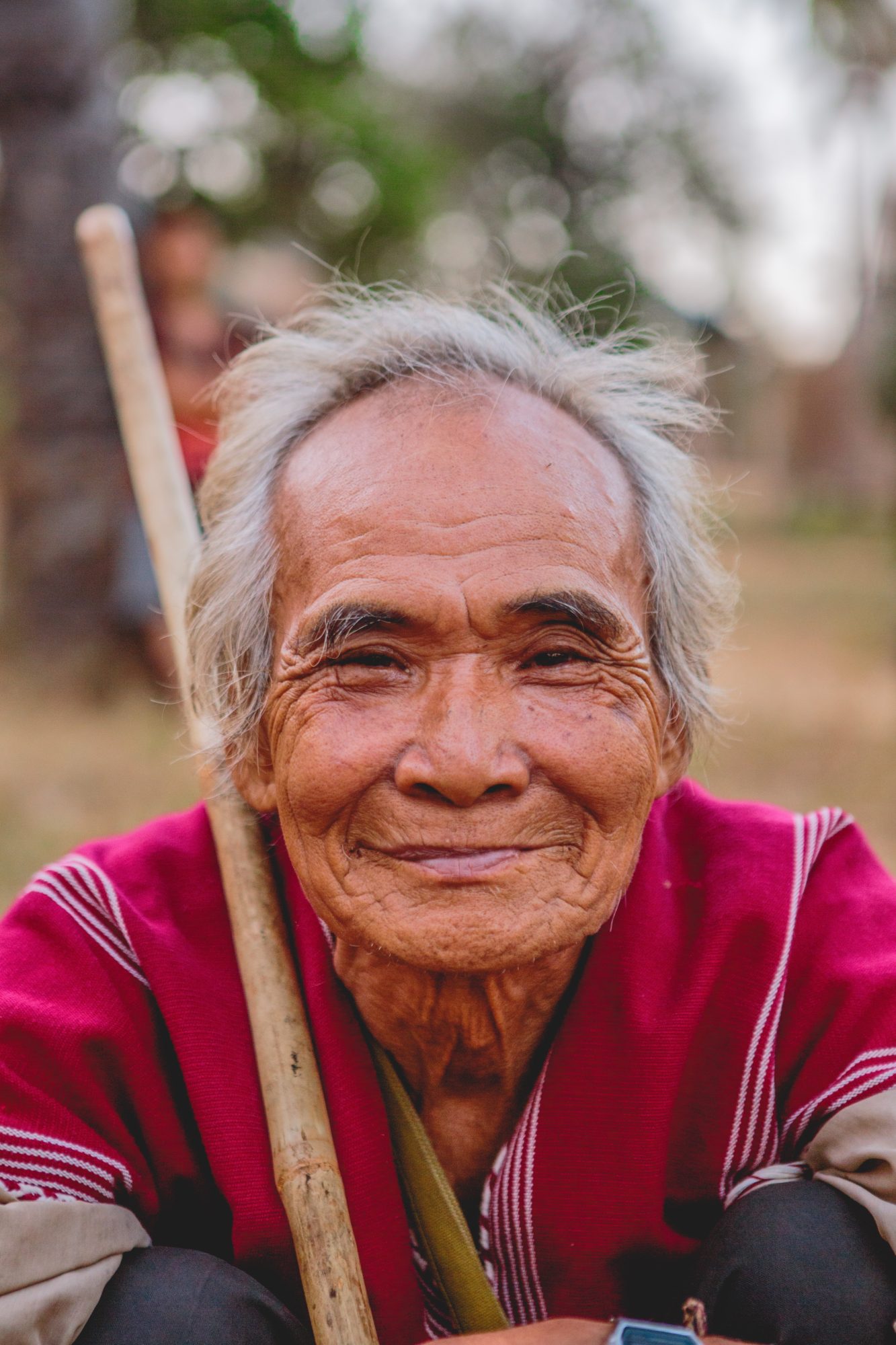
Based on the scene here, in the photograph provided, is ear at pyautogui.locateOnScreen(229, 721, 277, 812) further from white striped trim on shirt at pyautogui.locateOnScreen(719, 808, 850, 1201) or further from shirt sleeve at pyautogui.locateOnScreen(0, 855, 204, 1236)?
white striped trim on shirt at pyautogui.locateOnScreen(719, 808, 850, 1201)

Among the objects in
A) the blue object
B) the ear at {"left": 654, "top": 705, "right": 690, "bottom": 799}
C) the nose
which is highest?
the nose

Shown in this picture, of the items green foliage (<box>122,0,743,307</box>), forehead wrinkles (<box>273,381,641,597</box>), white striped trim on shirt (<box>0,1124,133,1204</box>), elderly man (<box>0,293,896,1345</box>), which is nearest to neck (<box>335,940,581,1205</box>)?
elderly man (<box>0,293,896,1345</box>)

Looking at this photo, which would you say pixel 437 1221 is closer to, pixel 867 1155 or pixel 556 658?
pixel 867 1155

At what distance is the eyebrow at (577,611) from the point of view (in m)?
1.77

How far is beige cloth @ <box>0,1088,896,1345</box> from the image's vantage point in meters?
1.60

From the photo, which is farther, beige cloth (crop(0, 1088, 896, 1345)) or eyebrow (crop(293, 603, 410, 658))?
eyebrow (crop(293, 603, 410, 658))

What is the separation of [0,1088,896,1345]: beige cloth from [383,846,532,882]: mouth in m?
0.61

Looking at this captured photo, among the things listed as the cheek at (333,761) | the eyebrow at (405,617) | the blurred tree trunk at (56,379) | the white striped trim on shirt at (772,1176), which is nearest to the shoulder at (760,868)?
the white striped trim on shirt at (772,1176)

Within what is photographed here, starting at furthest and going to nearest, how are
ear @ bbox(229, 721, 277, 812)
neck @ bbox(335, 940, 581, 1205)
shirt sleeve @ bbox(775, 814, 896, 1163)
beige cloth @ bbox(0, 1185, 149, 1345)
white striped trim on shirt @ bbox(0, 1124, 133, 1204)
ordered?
ear @ bbox(229, 721, 277, 812) → neck @ bbox(335, 940, 581, 1205) → shirt sleeve @ bbox(775, 814, 896, 1163) → white striped trim on shirt @ bbox(0, 1124, 133, 1204) → beige cloth @ bbox(0, 1185, 149, 1345)

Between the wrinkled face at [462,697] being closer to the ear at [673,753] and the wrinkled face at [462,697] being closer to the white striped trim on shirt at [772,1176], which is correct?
the ear at [673,753]

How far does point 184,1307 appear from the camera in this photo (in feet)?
5.49

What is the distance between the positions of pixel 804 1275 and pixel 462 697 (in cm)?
90

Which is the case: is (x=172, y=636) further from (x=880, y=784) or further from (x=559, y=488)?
(x=880, y=784)

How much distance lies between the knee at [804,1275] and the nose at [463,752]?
2.31 feet
